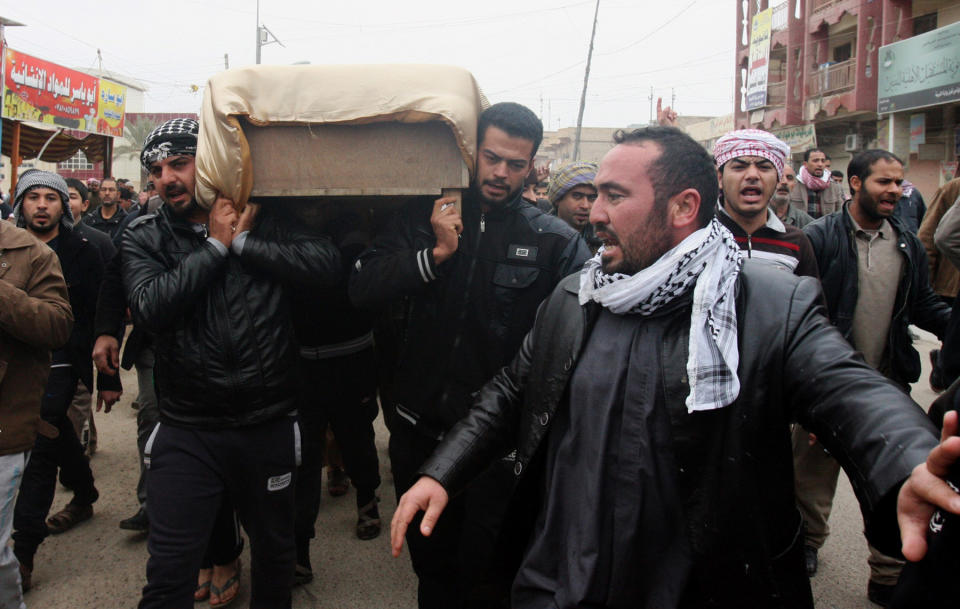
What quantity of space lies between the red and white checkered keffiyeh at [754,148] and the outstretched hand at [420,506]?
2382 millimetres

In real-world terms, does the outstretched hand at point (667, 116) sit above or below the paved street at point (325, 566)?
above

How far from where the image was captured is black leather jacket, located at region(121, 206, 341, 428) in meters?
2.61

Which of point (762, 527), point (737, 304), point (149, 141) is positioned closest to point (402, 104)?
point (149, 141)

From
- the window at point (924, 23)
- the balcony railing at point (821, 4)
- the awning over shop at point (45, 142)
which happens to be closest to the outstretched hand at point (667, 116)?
the awning over shop at point (45, 142)

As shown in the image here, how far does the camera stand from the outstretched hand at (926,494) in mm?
1082

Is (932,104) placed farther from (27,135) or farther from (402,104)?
(27,135)

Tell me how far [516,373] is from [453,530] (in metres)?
1.00

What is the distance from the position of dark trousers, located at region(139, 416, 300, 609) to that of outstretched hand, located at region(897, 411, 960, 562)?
2216 mm

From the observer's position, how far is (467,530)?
2.74 metres

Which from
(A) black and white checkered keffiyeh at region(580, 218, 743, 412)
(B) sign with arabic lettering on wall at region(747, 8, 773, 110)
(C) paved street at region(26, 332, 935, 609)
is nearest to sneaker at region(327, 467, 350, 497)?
(C) paved street at region(26, 332, 935, 609)

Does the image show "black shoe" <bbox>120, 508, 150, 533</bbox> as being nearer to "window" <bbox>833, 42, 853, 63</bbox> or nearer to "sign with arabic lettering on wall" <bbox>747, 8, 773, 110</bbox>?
"window" <bbox>833, 42, 853, 63</bbox>

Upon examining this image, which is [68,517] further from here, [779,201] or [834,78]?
[834,78]

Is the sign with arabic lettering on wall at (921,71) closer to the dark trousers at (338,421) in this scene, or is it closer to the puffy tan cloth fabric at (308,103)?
the dark trousers at (338,421)

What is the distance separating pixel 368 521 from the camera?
166 inches
